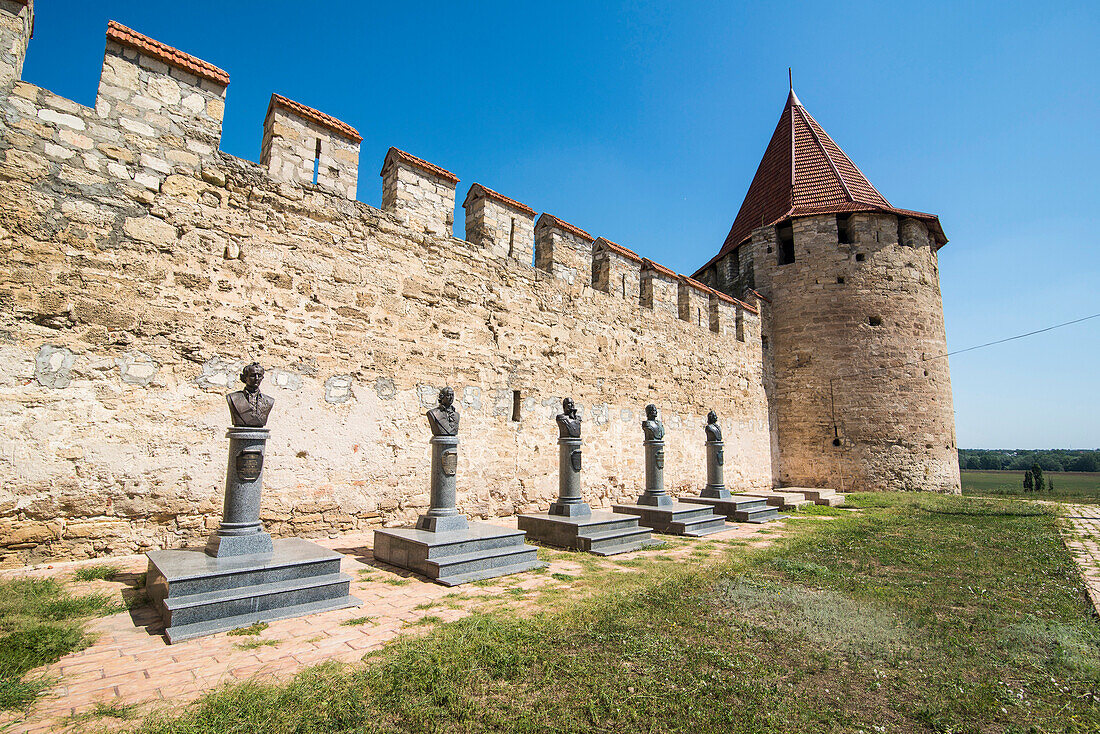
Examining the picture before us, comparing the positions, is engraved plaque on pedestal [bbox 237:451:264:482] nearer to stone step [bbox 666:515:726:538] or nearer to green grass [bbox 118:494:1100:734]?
green grass [bbox 118:494:1100:734]

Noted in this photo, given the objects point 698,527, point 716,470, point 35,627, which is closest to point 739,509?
point 716,470

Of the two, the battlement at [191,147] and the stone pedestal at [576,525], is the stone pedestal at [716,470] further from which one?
the battlement at [191,147]

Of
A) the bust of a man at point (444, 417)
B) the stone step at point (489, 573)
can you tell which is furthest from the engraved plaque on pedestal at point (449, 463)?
the stone step at point (489, 573)

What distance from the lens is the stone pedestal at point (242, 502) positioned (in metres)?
4.34

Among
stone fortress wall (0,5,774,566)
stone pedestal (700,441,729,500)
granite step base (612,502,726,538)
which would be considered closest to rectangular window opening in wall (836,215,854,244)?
stone pedestal (700,441,729,500)

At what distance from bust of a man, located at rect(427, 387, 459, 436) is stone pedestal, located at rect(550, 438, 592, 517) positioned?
1809mm

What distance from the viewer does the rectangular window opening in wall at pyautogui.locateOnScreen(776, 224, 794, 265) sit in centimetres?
1669

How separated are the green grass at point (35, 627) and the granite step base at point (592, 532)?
4403 millimetres

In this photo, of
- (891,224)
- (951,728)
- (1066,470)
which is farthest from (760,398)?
(1066,470)

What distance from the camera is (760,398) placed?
604 inches

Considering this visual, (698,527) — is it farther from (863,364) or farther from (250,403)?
(863,364)

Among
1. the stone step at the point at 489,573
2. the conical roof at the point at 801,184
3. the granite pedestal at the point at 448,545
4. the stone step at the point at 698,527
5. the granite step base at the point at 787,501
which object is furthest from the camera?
the conical roof at the point at 801,184

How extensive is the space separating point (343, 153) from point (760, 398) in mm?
12609

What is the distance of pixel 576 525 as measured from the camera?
22.2 feet
